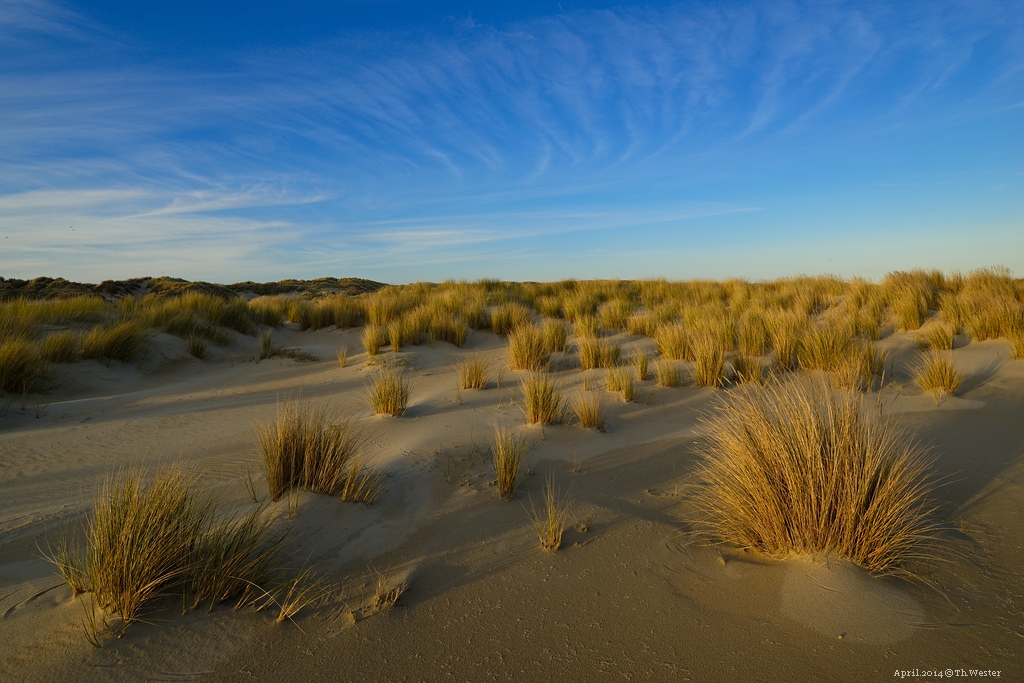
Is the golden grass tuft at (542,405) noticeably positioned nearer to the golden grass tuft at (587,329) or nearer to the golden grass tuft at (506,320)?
the golden grass tuft at (587,329)

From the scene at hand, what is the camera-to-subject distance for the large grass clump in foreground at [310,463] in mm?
3736

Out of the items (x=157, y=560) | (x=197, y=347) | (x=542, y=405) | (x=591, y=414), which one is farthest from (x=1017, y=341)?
(x=197, y=347)

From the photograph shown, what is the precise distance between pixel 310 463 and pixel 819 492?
3.01 meters

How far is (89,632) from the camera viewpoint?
7.82 feet

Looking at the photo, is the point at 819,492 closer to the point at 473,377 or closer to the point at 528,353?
the point at 473,377

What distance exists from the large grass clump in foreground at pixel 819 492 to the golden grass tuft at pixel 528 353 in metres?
4.96

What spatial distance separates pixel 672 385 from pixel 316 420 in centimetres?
461

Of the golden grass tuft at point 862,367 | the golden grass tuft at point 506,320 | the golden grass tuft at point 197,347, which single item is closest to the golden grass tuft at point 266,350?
the golden grass tuft at point 197,347

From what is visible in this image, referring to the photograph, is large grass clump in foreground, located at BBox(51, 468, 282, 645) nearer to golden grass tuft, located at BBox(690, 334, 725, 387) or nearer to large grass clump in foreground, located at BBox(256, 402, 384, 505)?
large grass clump in foreground, located at BBox(256, 402, 384, 505)

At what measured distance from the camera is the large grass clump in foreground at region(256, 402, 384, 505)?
3736 millimetres

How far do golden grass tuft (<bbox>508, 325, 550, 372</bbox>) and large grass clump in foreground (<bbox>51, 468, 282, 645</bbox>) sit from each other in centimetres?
577

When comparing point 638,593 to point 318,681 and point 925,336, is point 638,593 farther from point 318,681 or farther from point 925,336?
point 925,336

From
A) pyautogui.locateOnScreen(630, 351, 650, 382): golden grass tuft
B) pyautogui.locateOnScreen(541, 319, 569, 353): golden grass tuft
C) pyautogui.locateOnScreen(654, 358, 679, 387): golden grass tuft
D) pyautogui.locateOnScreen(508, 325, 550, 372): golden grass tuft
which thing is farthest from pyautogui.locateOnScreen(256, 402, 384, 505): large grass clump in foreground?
pyautogui.locateOnScreen(541, 319, 569, 353): golden grass tuft

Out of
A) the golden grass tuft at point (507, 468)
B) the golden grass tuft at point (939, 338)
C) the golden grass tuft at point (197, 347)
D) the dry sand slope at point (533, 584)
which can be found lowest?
the dry sand slope at point (533, 584)
